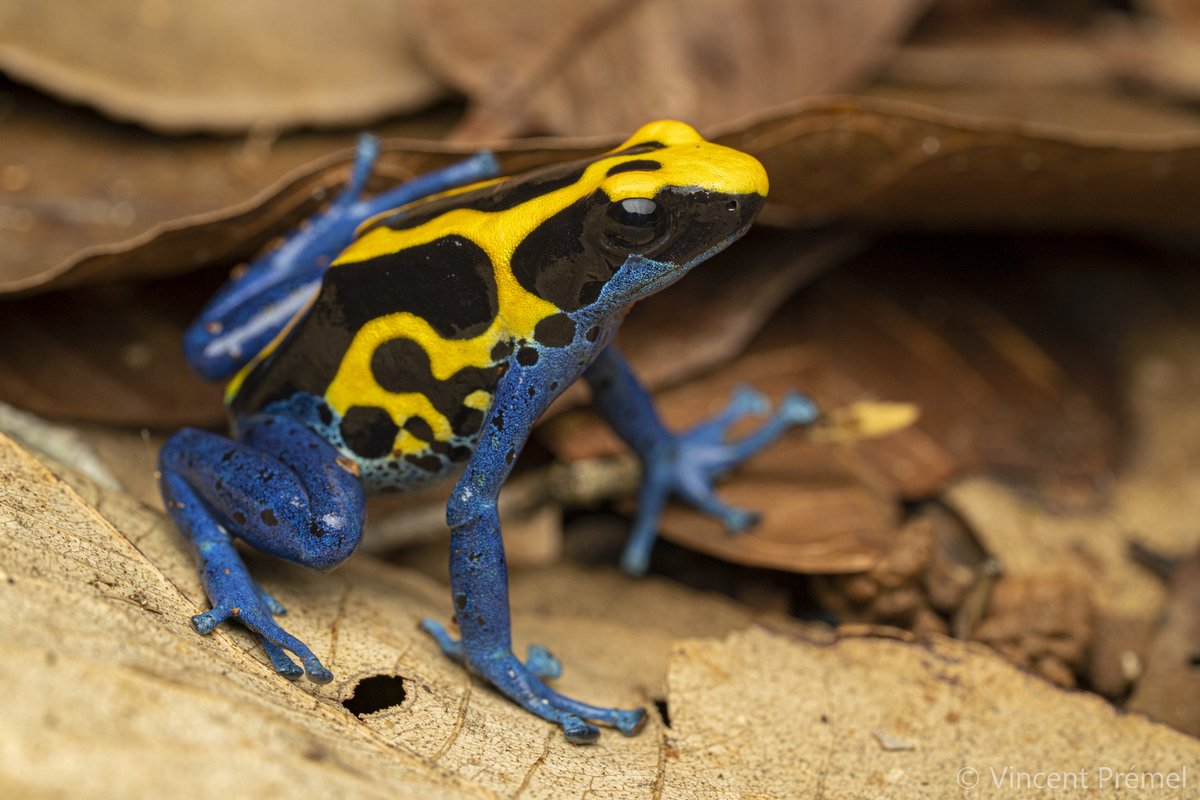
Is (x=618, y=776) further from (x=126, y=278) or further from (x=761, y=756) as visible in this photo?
(x=126, y=278)

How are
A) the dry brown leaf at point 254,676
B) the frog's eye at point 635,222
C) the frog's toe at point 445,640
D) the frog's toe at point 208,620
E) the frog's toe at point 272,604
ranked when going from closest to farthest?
1. the dry brown leaf at point 254,676
2. the frog's toe at point 208,620
3. the frog's eye at point 635,222
4. the frog's toe at point 272,604
5. the frog's toe at point 445,640

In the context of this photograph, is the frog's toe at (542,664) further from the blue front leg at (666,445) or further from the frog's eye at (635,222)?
the frog's eye at (635,222)

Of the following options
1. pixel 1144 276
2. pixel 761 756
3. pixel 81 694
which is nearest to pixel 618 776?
pixel 761 756

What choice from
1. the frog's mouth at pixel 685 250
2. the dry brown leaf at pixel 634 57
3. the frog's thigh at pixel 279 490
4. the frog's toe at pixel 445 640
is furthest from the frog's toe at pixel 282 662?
the dry brown leaf at pixel 634 57

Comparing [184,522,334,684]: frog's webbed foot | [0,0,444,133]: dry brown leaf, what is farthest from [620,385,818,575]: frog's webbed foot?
[0,0,444,133]: dry brown leaf

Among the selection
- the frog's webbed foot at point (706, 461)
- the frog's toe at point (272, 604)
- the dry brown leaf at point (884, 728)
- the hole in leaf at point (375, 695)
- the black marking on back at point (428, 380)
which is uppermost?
the black marking on back at point (428, 380)

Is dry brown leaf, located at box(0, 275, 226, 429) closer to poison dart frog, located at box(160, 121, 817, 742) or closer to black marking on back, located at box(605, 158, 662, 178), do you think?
poison dart frog, located at box(160, 121, 817, 742)
